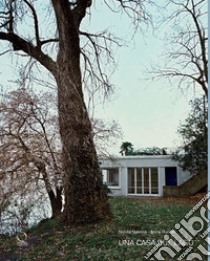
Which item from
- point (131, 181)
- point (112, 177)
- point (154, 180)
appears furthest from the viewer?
point (112, 177)

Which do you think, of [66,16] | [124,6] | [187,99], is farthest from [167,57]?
[66,16]

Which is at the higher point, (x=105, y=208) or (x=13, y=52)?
(x=13, y=52)

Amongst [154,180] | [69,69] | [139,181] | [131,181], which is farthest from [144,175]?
[69,69]

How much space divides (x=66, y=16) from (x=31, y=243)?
4.30 metres

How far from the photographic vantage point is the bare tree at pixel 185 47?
7.57m

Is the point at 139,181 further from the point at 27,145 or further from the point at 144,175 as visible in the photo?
the point at 27,145

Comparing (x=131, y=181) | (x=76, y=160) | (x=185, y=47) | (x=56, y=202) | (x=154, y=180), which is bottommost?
(x=131, y=181)

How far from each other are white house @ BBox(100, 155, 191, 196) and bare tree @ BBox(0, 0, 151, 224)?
30.3 feet

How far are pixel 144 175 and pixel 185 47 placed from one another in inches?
338

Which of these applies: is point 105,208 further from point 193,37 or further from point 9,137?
point 193,37

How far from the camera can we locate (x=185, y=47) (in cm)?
998

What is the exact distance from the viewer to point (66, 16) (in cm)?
661

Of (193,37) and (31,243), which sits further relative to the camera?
(193,37)

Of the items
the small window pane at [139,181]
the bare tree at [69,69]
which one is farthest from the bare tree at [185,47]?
the small window pane at [139,181]
